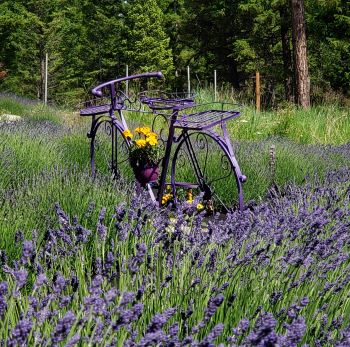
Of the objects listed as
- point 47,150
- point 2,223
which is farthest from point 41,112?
point 2,223

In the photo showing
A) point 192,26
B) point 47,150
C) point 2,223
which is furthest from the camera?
point 192,26

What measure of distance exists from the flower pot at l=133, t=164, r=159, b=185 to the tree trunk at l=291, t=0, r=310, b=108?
9382mm

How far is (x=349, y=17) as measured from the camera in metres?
21.5

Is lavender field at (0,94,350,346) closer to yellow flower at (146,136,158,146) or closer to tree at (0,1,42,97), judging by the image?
yellow flower at (146,136,158,146)

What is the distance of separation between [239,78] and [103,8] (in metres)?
11.8

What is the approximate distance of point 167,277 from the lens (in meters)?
2.02

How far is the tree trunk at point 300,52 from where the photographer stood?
1358 centimetres

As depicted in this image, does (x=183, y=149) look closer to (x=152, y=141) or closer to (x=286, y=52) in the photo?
(x=152, y=141)

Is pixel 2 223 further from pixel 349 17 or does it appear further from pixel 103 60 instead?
pixel 103 60

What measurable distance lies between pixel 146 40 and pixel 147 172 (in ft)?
99.7

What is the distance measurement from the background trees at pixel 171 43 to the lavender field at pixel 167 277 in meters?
19.9

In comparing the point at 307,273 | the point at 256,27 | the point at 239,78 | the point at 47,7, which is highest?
the point at 47,7

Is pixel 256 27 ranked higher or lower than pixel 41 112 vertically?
higher

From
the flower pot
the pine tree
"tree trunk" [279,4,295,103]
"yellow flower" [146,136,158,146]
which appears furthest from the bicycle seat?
the pine tree
